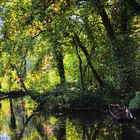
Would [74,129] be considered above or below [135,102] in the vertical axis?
below

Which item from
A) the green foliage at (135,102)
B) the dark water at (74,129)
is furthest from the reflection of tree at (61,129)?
the green foliage at (135,102)

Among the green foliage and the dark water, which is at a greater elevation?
the green foliage

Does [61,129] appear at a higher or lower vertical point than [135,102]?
lower

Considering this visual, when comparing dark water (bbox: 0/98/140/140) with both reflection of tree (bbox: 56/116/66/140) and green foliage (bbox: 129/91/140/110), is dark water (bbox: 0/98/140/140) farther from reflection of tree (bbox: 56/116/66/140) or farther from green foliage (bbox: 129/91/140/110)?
green foliage (bbox: 129/91/140/110)

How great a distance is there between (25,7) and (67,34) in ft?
28.9

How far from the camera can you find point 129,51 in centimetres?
2133

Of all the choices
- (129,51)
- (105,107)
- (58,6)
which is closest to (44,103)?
(105,107)

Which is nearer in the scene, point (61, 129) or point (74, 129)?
point (74, 129)

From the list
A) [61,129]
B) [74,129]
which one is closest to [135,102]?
[74,129]

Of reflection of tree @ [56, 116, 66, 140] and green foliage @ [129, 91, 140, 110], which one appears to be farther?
green foliage @ [129, 91, 140, 110]

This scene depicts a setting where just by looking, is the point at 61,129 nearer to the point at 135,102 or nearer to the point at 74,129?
the point at 74,129

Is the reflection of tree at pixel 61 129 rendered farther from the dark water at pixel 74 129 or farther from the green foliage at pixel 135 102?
the green foliage at pixel 135 102

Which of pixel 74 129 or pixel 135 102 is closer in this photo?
pixel 74 129

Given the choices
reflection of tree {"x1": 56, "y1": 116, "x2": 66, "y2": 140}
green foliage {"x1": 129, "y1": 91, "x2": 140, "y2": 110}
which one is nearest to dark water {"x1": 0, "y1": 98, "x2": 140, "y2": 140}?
reflection of tree {"x1": 56, "y1": 116, "x2": 66, "y2": 140}
